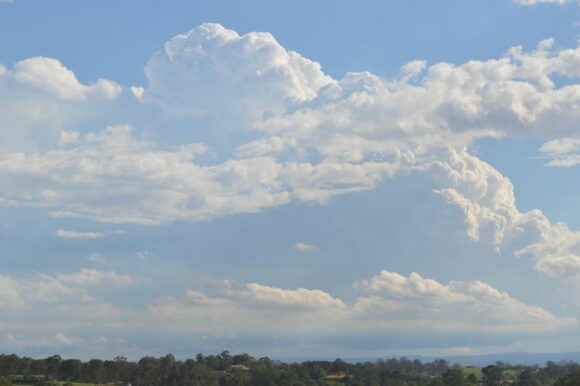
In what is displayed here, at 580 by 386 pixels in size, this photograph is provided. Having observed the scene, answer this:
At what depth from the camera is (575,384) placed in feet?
613
